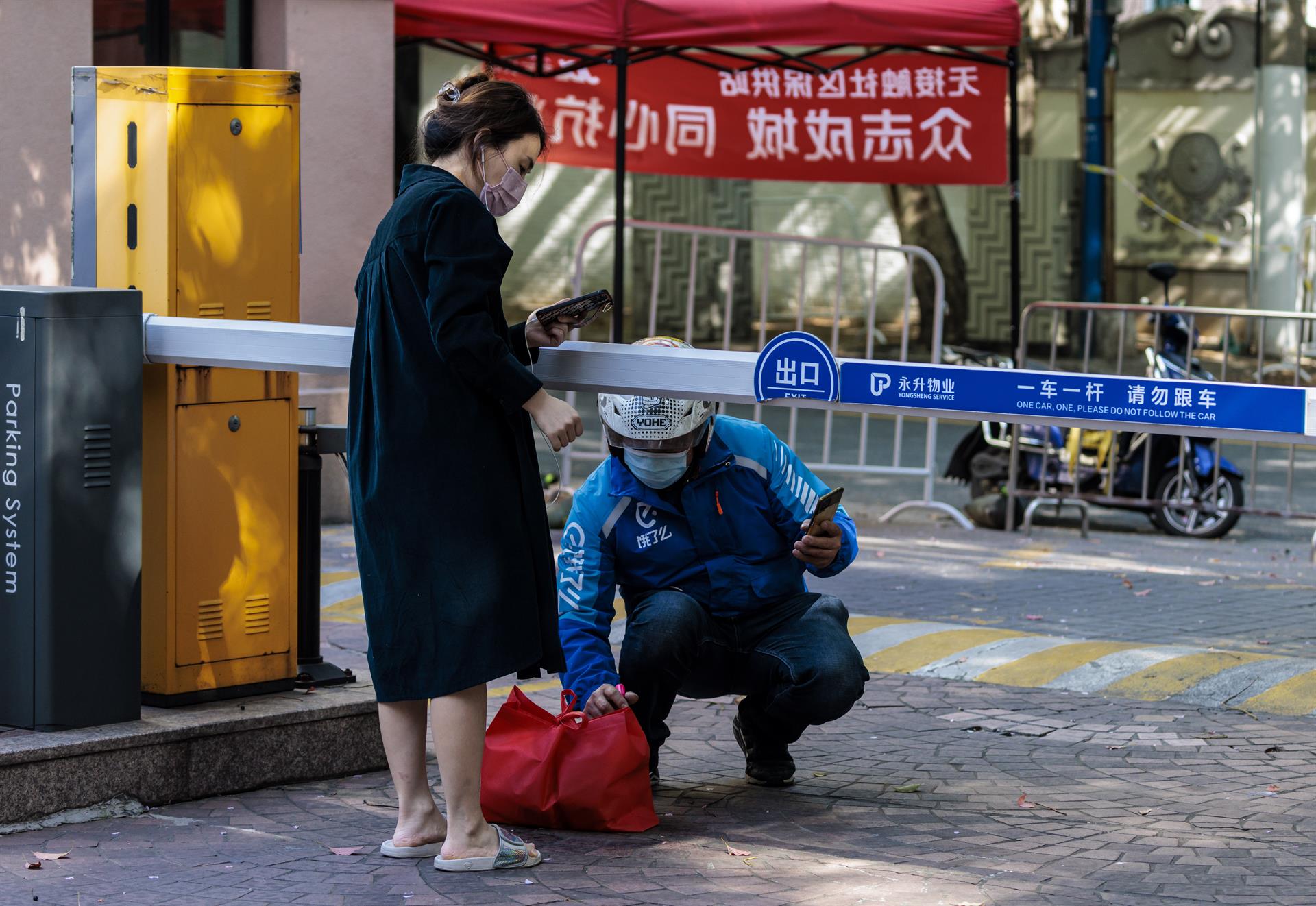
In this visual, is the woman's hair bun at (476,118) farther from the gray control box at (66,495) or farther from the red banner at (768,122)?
the red banner at (768,122)

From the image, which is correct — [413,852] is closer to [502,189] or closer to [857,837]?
[857,837]

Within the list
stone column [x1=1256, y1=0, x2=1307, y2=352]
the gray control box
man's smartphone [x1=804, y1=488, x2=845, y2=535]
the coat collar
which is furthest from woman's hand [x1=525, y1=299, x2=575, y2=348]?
stone column [x1=1256, y1=0, x2=1307, y2=352]

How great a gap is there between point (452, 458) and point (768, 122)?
702 centimetres

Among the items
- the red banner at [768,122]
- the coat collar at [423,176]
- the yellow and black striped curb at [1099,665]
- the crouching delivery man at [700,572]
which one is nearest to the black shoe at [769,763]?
the crouching delivery man at [700,572]

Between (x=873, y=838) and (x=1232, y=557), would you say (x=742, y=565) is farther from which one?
(x=1232, y=557)

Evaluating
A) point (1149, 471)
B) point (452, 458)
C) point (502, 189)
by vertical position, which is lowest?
point (1149, 471)

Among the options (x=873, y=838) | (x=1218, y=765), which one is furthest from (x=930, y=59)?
(x=873, y=838)

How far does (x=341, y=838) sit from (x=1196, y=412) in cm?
218

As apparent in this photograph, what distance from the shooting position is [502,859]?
3949mm

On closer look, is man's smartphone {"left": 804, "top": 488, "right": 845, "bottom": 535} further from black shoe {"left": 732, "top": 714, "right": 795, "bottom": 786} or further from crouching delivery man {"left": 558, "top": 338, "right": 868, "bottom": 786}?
black shoe {"left": 732, "top": 714, "right": 795, "bottom": 786}

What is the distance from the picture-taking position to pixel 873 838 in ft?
14.0

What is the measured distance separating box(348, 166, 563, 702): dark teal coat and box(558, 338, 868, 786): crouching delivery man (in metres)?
0.54

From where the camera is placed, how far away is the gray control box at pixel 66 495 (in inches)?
166

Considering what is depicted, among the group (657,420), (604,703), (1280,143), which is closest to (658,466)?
(657,420)
